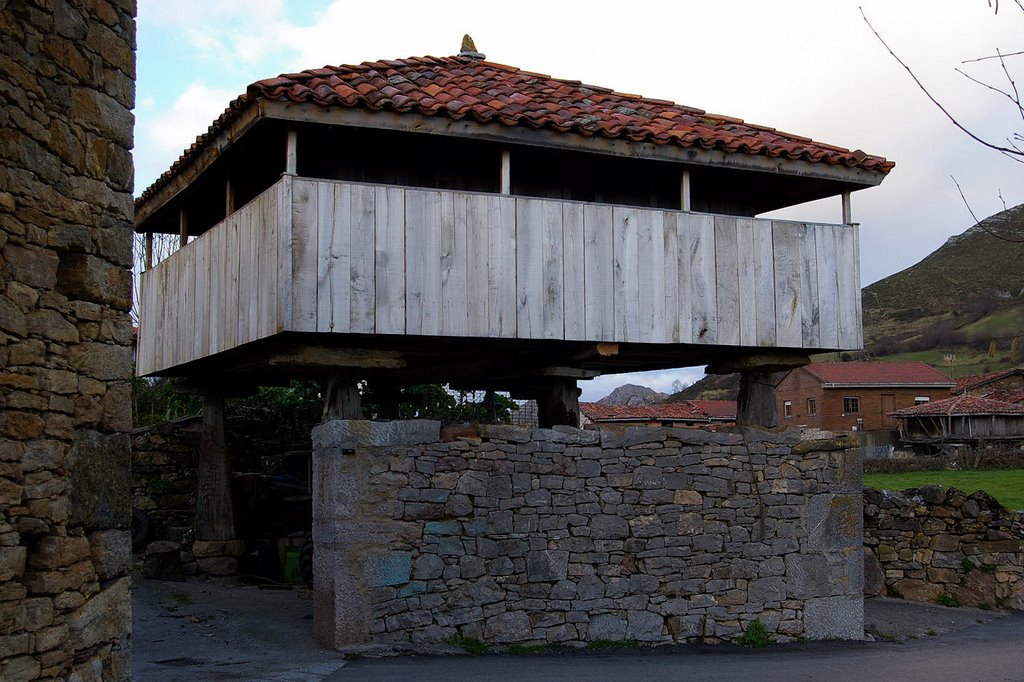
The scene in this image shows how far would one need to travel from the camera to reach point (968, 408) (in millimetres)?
34344

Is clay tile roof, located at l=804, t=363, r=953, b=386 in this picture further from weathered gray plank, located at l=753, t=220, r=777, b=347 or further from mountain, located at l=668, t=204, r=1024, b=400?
weathered gray plank, located at l=753, t=220, r=777, b=347

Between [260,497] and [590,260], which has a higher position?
[590,260]

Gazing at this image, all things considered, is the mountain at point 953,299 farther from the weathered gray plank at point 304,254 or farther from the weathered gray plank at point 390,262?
the weathered gray plank at point 304,254

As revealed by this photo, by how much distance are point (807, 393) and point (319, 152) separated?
39.2 m

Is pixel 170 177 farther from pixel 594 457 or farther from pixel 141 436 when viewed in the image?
pixel 594 457

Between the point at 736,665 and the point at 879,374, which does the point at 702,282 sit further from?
the point at 879,374

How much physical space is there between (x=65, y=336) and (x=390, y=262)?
11.8 feet

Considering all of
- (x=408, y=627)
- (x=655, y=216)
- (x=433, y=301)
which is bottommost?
(x=408, y=627)

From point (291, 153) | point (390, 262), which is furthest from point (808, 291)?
point (291, 153)

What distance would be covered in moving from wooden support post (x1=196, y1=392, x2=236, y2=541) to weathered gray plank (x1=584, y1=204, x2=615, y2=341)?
17.0 ft

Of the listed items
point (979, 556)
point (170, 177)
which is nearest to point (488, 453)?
point (170, 177)

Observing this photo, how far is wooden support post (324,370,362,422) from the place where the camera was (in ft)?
28.4

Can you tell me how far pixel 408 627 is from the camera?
27.4 feet

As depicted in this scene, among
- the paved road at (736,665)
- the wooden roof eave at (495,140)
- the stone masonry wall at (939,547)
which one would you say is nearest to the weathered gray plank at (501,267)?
the wooden roof eave at (495,140)
